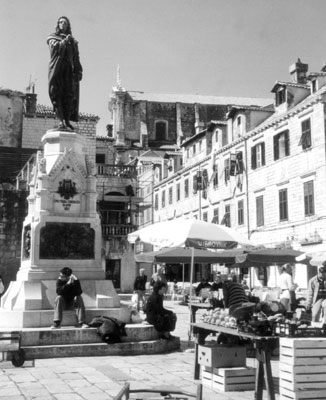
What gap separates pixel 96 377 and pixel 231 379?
77.4 inches

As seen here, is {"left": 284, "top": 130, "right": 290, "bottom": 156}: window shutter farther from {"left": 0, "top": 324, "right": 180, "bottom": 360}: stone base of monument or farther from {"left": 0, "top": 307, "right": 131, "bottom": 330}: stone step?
{"left": 0, "top": 307, "right": 131, "bottom": 330}: stone step

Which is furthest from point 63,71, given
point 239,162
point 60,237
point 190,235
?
point 239,162

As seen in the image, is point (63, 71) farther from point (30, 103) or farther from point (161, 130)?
point (161, 130)

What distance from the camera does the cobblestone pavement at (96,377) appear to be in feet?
21.1

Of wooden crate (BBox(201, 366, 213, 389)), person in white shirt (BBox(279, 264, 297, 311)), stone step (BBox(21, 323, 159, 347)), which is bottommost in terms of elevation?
wooden crate (BBox(201, 366, 213, 389))

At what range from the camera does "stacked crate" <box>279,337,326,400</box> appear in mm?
5430

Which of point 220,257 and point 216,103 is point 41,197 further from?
point 216,103

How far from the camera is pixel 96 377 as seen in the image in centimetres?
738

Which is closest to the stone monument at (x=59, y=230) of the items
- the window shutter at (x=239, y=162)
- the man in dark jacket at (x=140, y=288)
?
the man in dark jacket at (x=140, y=288)

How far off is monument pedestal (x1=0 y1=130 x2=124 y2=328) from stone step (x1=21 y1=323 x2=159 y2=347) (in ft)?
1.62

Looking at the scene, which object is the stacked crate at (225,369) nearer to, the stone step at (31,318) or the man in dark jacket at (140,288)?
the stone step at (31,318)

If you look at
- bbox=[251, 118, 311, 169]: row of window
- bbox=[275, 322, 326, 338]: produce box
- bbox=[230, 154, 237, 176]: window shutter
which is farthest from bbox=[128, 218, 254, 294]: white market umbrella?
bbox=[230, 154, 237, 176]: window shutter

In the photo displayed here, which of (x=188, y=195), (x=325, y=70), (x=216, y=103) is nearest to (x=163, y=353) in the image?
(x=325, y=70)

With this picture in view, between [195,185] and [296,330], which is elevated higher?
[195,185]
